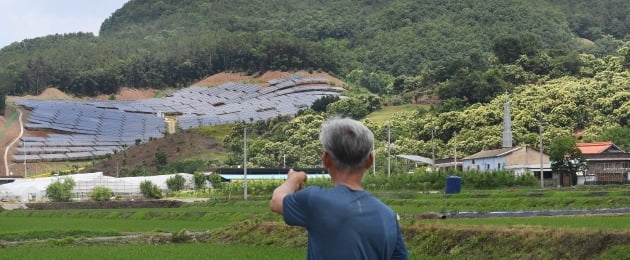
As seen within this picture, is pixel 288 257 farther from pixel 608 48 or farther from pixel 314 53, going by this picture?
pixel 608 48

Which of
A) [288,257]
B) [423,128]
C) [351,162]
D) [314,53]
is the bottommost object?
[288,257]

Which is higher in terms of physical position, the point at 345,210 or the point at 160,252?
the point at 345,210

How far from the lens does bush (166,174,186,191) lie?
69125 millimetres

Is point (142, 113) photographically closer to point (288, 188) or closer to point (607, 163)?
point (607, 163)

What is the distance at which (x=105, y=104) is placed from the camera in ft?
457

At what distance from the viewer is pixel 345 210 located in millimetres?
5219

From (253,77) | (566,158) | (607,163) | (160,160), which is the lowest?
(607,163)

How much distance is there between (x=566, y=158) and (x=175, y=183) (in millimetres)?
25261

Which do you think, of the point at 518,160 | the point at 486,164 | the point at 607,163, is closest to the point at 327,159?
the point at 607,163

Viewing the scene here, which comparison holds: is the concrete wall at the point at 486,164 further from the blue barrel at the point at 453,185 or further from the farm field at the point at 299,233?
the farm field at the point at 299,233

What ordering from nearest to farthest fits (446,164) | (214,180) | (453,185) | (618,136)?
(453,185), (214,180), (618,136), (446,164)

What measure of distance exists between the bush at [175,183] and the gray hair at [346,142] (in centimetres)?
6441

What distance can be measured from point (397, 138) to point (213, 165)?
15.8 metres

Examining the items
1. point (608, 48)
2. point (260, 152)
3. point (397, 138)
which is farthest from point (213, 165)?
point (608, 48)
